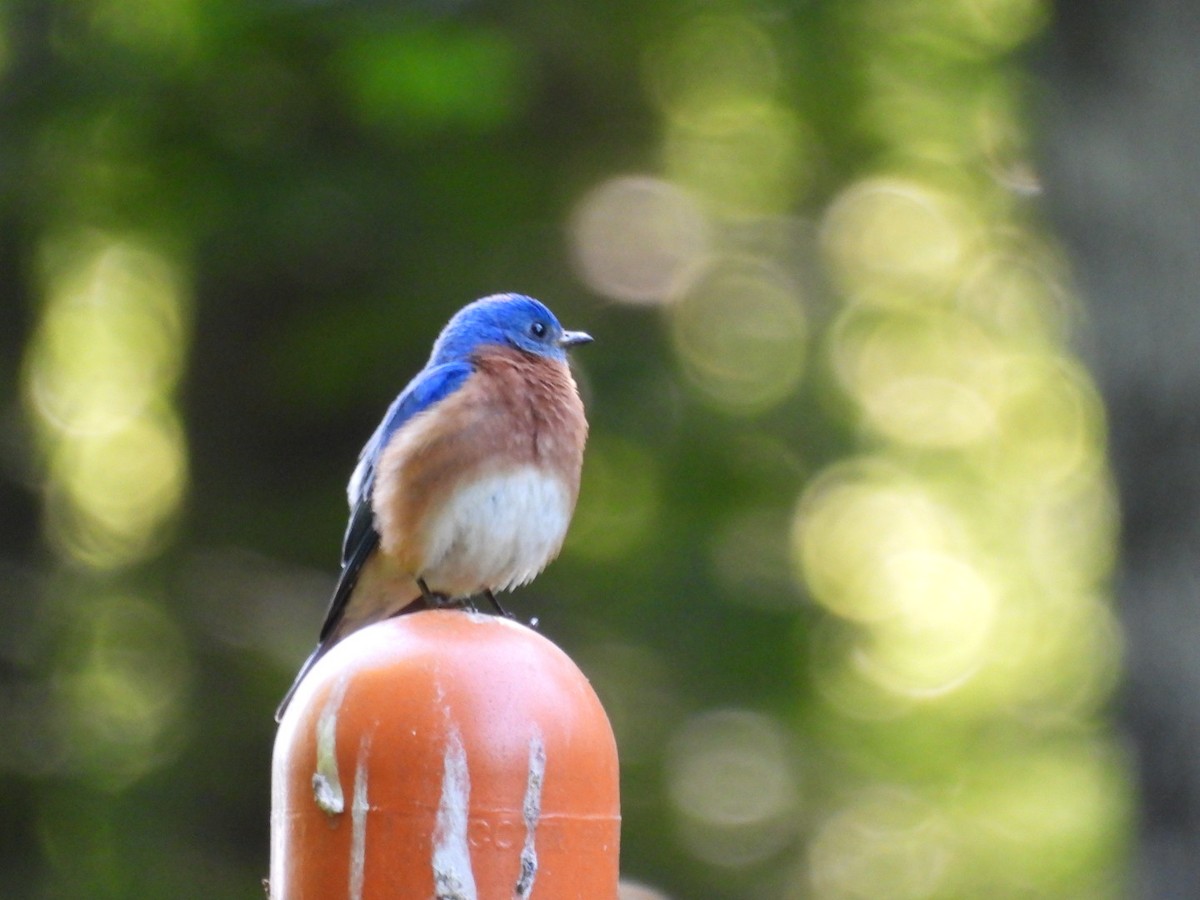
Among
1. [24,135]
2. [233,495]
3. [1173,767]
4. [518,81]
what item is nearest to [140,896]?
[233,495]

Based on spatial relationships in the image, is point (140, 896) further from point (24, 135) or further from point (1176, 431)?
point (1176, 431)

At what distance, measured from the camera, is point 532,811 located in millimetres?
2420

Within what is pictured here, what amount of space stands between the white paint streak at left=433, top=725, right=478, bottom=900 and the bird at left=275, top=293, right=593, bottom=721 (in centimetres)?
242

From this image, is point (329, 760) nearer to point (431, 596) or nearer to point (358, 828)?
point (358, 828)

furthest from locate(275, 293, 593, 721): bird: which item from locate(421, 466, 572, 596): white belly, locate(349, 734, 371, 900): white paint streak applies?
locate(349, 734, 371, 900): white paint streak

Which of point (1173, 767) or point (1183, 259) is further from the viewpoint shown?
point (1183, 259)

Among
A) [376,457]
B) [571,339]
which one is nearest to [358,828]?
[376,457]

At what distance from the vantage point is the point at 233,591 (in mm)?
8398

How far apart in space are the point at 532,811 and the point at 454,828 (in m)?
0.12

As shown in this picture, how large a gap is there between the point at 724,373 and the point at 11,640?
4336 mm

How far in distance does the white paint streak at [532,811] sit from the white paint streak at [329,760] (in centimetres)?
28

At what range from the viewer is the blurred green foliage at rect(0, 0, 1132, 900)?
7.90m

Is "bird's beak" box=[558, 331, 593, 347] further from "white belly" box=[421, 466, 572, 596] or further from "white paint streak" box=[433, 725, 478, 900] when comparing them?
"white paint streak" box=[433, 725, 478, 900]

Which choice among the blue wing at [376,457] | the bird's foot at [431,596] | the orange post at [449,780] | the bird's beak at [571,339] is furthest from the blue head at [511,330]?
the orange post at [449,780]
